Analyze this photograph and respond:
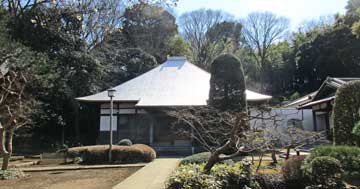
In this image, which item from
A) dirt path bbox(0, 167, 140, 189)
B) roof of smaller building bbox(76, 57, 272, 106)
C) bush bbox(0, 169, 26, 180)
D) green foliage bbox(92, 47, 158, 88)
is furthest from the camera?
green foliage bbox(92, 47, 158, 88)

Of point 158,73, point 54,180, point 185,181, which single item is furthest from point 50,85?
point 185,181

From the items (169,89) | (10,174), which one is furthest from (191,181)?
(169,89)

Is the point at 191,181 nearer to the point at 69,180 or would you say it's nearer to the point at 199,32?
the point at 69,180

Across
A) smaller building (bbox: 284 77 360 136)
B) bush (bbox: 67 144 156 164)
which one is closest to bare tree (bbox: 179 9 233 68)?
smaller building (bbox: 284 77 360 136)

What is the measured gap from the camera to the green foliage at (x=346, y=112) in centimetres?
990

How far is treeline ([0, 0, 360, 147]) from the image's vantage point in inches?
667

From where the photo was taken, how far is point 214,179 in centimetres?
684

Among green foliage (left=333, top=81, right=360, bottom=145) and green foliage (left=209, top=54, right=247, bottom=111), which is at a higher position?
green foliage (left=209, top=54, right=247, bottom=111)

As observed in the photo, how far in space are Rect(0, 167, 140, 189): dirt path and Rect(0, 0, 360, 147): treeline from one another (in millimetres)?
4163

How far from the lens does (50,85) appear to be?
20016mm

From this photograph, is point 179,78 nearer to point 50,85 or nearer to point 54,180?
point 50,85

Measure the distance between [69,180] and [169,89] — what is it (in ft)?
40.0

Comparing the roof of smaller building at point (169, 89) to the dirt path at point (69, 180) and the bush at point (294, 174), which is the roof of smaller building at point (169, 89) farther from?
the bush at point (294, 174)

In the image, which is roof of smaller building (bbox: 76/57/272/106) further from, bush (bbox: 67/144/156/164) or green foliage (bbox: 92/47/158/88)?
bush (bbox: 67/144/156/164)
